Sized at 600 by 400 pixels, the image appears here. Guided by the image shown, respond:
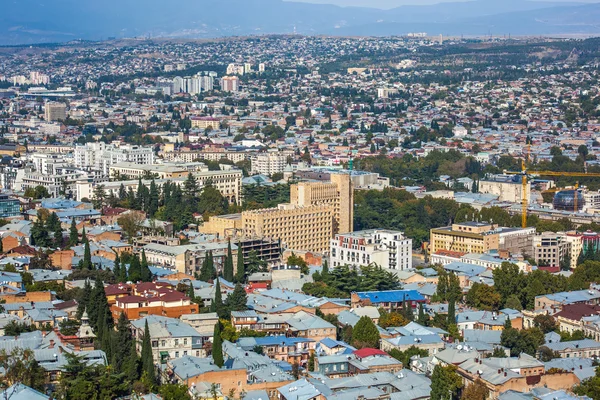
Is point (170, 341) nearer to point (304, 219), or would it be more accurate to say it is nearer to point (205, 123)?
point (304, 219)

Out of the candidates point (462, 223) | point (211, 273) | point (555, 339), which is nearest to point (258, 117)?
point (462, 223)

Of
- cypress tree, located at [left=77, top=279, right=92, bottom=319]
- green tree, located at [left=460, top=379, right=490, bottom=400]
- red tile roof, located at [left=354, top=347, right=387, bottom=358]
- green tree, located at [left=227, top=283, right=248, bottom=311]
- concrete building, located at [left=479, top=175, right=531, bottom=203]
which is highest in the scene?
cypress tree, located at [left=77, top=279, right=92, bottom=319]

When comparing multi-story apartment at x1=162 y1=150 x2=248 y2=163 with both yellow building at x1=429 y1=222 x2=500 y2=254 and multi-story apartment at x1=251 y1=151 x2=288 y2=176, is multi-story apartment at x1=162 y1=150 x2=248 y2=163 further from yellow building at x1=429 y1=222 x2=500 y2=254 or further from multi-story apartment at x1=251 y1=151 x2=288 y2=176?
yellow building at x1=429 y1=222 x2=500 y2=254

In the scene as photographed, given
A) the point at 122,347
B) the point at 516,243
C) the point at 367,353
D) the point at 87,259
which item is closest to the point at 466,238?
the point at 516,243

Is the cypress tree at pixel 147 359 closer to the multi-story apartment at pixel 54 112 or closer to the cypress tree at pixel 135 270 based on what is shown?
the cypress tree at pixel 135 270

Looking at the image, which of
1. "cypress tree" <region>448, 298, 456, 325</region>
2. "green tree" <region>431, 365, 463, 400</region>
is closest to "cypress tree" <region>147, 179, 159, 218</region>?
"cypress tree" <region>448, 298, 456, 325</region>

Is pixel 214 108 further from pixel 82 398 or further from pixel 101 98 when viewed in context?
pixel 82 398

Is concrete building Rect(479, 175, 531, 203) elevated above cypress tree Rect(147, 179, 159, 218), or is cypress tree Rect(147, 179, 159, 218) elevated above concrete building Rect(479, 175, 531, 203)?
cypress tree Rect(147, 179, 159, 218)

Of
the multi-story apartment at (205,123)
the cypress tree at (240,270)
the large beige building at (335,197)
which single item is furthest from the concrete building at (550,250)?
the multi-story apartment at (205,123)
